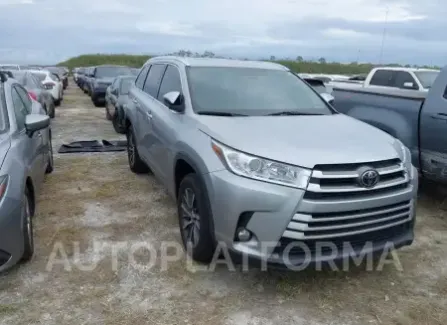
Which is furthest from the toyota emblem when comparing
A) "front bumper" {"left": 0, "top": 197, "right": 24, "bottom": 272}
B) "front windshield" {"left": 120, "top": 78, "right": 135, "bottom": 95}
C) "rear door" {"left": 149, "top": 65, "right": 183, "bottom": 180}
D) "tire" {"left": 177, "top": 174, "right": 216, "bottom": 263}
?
"front windshield" {"left": 120, "top": 78, "right": 135, "bottom": 95}

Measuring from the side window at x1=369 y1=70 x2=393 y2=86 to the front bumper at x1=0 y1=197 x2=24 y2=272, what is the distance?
405 inches

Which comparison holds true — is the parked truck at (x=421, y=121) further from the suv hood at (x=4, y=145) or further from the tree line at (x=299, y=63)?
the tree line at (x=299, y=63)

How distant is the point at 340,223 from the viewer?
2.97 metres

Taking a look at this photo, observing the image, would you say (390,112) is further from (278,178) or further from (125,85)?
(125,85)

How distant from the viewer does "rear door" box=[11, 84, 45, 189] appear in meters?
3.97

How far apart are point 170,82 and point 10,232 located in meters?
2.30

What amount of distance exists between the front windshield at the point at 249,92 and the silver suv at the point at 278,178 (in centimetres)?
2

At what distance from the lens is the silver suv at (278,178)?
289 centimetres

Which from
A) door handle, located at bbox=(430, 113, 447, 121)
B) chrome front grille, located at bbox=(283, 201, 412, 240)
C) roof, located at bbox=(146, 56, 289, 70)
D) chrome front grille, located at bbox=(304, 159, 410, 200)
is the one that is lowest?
chrome front grille, located at bbox=(283, 201, 412, 240)

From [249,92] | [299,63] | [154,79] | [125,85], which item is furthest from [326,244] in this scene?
[299,63]

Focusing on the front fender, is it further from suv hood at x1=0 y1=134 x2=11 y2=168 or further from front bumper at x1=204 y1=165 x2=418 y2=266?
suv hood at x1=0 y1=134 x2=11 y2=168

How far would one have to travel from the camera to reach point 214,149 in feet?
10.5

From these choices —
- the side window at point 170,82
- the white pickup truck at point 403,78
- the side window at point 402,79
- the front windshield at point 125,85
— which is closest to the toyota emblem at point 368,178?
the side window at point 170,82

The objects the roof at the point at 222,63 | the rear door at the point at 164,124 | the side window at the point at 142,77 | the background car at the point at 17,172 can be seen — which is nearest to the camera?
the background car at the point at 17,172
